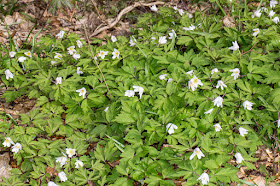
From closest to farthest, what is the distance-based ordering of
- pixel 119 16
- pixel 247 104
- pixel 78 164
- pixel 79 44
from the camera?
pixel 78 164 → pixel 247 104 → pixel 79 44 → pixel 119 16

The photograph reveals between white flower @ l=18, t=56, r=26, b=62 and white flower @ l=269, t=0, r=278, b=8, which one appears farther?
white flower @ l=269, t=0, r=278, b=8

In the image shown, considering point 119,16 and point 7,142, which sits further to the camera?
point 119,16

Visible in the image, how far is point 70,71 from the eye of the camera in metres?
2.55

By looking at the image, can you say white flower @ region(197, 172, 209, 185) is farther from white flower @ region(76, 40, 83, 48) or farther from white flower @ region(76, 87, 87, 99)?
white flower @ region(76, 40, 83, 48)

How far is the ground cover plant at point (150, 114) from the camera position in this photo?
2.05 meters

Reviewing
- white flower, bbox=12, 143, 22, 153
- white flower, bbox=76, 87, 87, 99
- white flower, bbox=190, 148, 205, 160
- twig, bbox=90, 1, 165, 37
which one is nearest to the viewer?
white flower, bbox=190, 148, 205, 160

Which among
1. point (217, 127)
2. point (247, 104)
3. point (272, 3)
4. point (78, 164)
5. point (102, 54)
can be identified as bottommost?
point (78, 164)

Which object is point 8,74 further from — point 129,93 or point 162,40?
point 162,40

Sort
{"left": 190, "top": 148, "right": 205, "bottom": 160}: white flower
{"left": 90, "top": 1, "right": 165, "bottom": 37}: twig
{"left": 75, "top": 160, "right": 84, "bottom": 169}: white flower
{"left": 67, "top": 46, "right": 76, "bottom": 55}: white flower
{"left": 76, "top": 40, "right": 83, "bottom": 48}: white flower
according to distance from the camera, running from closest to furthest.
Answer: {"left": 190, "top": 148, "right": 205, "bottom": 160}: white flower → {"left": 75, "top": 160, "right": 84, "bottom": 169}: white flower → {"left": 67, "top": 46, "right": 76, "bottom": 55}: white flower → {"left": 76, "top": 40, "right": 83, "bottom": 48}: white flower → {"left": 90, "top": 1, "right": 165, "bottom": 37}: twig

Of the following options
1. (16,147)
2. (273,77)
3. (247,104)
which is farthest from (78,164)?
(273,77)

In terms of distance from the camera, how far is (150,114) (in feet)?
7.52

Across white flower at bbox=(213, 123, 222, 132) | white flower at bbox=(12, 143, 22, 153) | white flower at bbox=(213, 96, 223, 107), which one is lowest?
white flower at bbox=(12, 143, 22, 153)

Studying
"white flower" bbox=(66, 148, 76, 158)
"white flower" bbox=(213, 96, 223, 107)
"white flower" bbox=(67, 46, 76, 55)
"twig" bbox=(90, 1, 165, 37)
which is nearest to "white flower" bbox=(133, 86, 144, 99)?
"white flower" bbox=(213, 96, 223, 107)

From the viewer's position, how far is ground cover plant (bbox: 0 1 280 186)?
2049 mm
